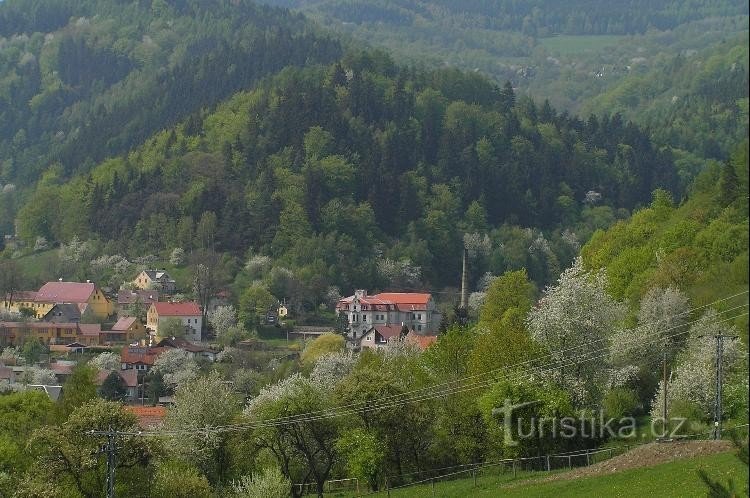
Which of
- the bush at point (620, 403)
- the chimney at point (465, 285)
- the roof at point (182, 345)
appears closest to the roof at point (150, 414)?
the bush at point (620, 403)

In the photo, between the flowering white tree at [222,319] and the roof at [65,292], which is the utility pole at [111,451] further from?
the roof at [65,292]

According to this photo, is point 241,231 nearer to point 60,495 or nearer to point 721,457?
point 60,495

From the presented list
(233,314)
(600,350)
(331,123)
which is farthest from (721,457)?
(331,123)

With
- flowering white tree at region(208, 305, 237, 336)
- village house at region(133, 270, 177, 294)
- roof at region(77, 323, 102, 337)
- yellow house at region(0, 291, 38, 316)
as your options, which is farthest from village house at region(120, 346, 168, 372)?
village house at region(133, 270, 177, 294)

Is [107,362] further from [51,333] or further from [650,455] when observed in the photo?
[650,455]

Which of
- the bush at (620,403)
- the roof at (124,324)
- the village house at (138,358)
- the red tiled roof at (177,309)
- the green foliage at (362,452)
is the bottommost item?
the roof at (124,324)

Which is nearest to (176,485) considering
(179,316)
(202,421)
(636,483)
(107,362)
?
(202,421)
